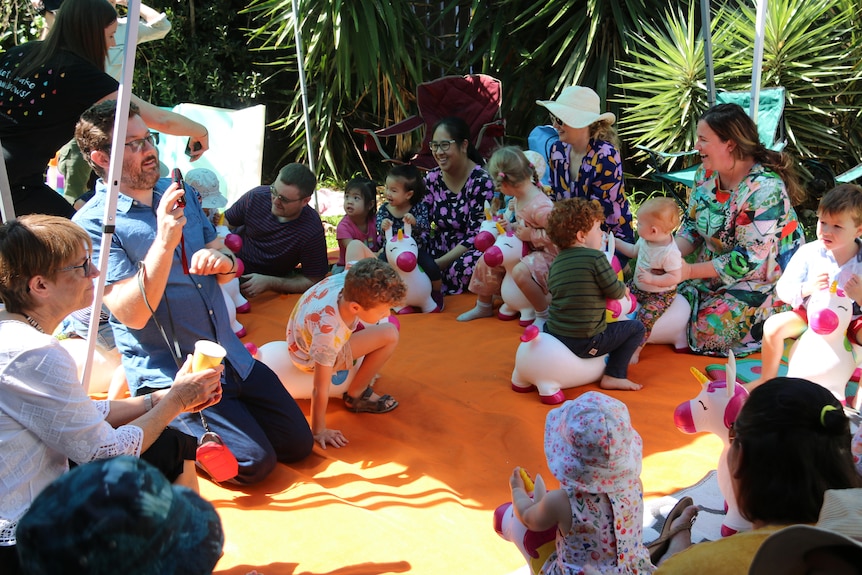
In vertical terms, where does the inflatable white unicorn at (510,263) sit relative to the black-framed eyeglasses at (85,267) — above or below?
below

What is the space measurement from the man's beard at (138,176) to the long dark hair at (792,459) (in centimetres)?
218

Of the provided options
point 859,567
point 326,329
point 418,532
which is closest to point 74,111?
point 326,329

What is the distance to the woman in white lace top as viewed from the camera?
1.83 metres

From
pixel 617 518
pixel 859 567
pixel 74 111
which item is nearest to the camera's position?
pixel 859 567

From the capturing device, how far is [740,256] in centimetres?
398

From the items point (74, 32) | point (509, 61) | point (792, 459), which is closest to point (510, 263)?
point (74, 32)

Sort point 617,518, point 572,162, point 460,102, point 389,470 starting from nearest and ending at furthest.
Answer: point 617,518
point 389,470
point 572,162
point 460,102

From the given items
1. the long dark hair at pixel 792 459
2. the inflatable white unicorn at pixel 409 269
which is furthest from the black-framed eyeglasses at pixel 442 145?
the long dark hair at pixel 792 459

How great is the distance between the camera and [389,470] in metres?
3.13

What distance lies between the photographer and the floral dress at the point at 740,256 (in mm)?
3914

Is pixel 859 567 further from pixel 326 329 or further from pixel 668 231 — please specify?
pixel 668 231

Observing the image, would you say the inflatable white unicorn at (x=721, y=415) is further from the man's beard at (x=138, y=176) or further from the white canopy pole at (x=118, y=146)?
the man's beard at (x=138, y=176)

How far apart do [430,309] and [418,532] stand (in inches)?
94.4

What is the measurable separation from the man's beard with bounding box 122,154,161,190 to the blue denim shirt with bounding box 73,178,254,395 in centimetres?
5
